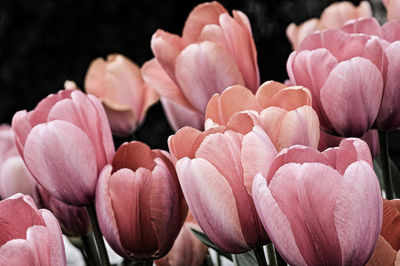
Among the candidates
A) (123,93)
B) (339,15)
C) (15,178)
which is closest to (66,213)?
(15,178)

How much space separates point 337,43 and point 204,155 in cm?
12

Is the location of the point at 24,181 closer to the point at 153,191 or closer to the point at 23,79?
the point at 153,191

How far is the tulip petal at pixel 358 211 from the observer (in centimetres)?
30

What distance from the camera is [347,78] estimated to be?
1.27 feet

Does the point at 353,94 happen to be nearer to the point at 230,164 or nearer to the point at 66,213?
the point at 230,164

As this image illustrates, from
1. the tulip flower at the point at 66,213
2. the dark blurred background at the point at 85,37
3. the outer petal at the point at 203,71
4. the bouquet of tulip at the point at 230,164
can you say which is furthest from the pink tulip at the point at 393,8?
the dark blurred background at the point at 85,37

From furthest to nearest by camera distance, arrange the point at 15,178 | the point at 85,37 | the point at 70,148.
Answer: the point at 85,37 < the point at 15,178 < the point at 70,148

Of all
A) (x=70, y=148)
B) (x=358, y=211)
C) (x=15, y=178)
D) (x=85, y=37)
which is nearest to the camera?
(x=358, y=211)

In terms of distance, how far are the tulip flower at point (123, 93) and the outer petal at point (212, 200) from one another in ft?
0.86

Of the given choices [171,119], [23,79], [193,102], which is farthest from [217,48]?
[23,79]

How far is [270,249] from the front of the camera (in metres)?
0.42

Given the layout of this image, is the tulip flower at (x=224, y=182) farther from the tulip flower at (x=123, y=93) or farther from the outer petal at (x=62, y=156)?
the tulip flower at (x=123, y=93)

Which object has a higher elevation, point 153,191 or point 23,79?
point 153,191

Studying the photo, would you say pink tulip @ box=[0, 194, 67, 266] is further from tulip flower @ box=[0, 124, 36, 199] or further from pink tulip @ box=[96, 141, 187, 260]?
tulip flower @ box=[0, 124, 36, 199]
